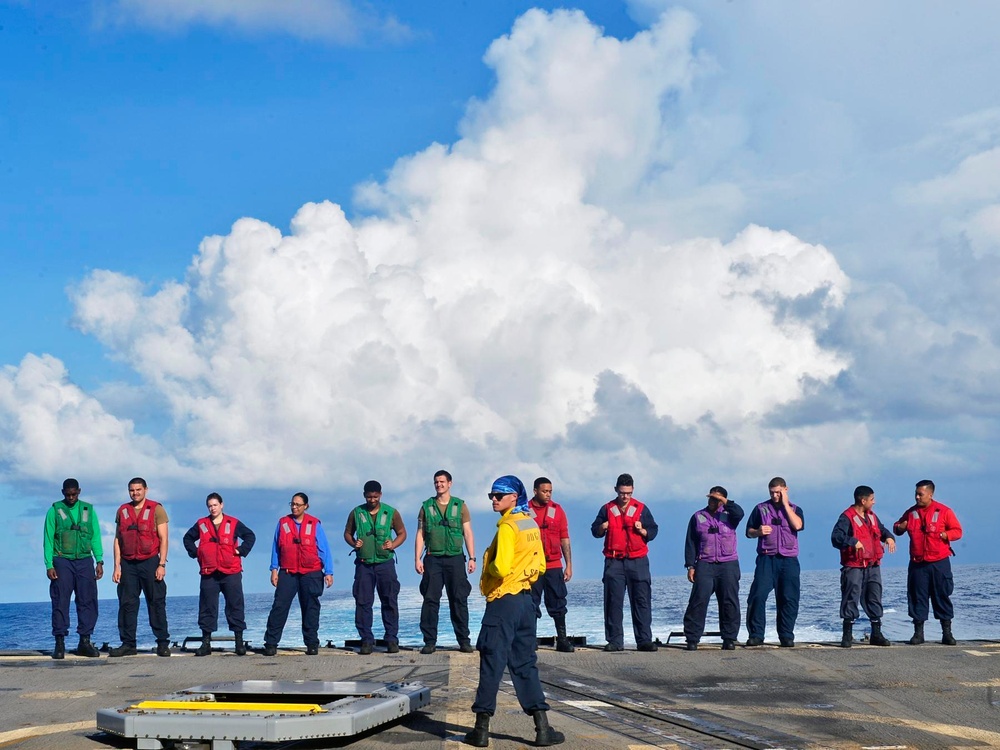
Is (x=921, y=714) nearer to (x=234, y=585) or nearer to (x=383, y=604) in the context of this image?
(x=383, y=604)

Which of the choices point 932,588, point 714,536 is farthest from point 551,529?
point 932,588

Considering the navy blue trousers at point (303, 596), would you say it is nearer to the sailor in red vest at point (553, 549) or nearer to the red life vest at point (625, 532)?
the sailor in red vest at point (553, 549)

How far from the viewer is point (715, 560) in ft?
47.3

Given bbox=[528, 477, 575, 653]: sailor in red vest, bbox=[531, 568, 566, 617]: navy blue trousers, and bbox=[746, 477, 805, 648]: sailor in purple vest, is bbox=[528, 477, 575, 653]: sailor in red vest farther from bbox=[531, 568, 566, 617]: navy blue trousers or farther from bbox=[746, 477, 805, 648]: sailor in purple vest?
bbox=[746, 477, 805, 648]: sailor in purple vest

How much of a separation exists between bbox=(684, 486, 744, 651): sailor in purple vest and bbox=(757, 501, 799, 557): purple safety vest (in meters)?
0.42

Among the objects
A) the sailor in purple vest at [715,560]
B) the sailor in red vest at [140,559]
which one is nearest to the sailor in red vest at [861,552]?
the sailor in purple vest at [715,560]

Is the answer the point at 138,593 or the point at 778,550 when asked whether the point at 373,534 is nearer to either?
the point at 138,593

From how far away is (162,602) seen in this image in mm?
14461

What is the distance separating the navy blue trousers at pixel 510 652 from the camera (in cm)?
744

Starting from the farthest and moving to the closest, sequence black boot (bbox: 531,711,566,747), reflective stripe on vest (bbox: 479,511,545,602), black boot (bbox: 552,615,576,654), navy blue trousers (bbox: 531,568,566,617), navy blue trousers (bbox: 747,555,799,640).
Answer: navy blue trousers (bbox: 747,555,799,640) < navy blue trousers (bbox: 531,568,566,617) < black boot (bbox: 552,615,576,654) < reflective stripe on vest (bbox: 479,511,545,602) < black boot (bbox: 531,711,566,747)

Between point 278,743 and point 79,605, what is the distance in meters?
7.80

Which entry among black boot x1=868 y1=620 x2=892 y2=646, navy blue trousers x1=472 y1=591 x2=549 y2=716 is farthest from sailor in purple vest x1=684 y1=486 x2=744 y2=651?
navy blue trousers x1=472 y1=591 x2=549 y2=716

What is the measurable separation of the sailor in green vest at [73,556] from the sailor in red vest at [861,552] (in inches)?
386

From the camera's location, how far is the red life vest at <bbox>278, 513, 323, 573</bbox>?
14.4 m
